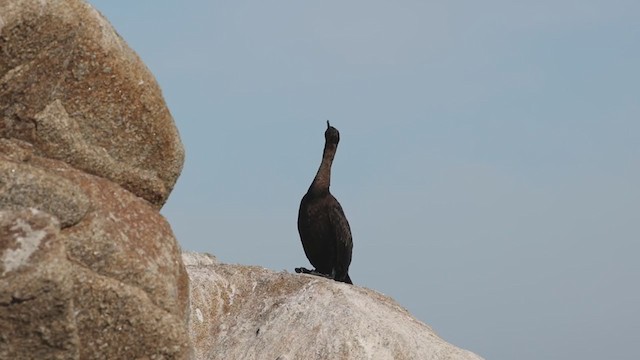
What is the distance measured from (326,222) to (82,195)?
13.4 metres

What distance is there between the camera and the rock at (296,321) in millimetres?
22172

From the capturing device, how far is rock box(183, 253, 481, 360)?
72.7 ft

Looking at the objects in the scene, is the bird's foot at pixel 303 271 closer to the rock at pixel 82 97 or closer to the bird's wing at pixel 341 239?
the bird's wing at pixel 341 239

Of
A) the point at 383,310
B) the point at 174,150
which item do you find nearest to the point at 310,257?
the point at 383,310

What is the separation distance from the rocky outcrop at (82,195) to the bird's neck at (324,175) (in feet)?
36.6

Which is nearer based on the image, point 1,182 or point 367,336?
point 1,182

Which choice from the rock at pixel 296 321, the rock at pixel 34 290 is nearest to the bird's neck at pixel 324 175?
the rock at pixel 296 321

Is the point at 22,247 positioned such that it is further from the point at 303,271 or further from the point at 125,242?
the point at 303,271

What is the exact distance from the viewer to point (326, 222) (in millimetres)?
26875

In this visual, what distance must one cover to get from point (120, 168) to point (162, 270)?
1.69 meters

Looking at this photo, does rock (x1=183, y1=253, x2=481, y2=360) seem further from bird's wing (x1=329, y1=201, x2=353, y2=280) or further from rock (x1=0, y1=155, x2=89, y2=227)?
rock (x1=0, y1=155, x2=89, y2=227)

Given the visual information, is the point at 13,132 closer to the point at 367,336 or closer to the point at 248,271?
the point at 367,336

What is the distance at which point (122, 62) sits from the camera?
1510 centimetres

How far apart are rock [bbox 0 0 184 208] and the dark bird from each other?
11361 mm
